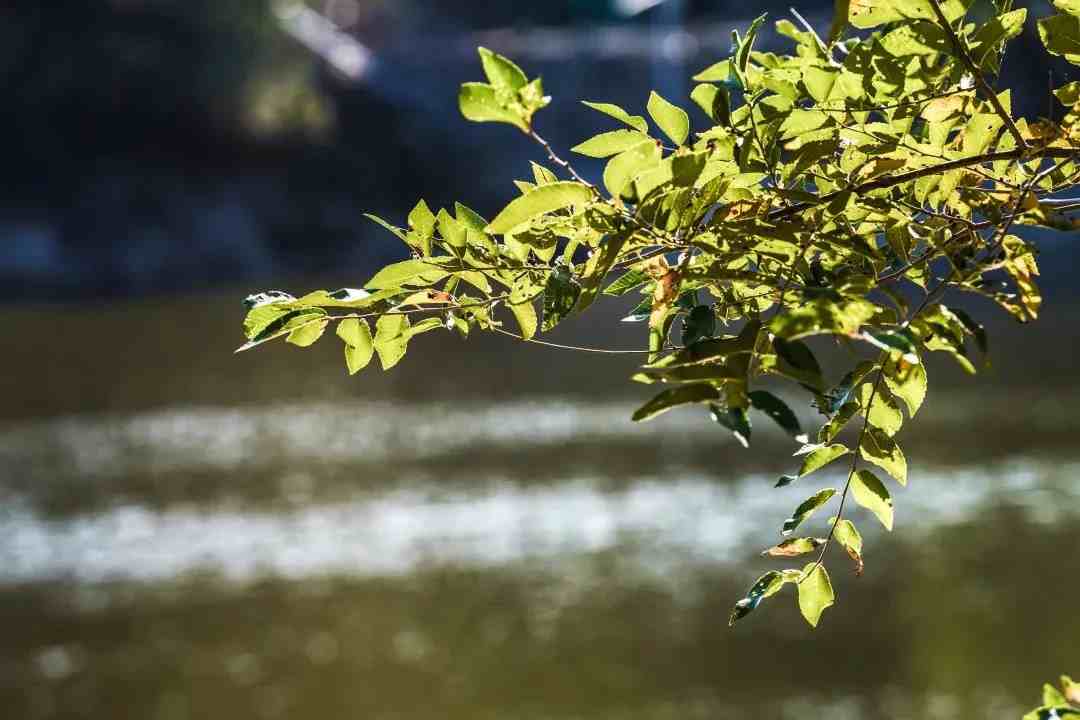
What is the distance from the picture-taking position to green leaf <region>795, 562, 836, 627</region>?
1.14 m

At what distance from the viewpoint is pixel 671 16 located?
129ft

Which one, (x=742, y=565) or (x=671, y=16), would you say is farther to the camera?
(x=671, y=16)

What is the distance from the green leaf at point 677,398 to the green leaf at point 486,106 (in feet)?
0.53

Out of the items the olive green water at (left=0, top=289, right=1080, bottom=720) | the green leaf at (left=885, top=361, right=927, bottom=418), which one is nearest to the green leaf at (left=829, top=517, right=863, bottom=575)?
the green leaf at (left=885, top=361, right=927, bottom=418)

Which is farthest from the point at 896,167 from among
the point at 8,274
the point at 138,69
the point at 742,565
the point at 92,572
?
the point at 138,69

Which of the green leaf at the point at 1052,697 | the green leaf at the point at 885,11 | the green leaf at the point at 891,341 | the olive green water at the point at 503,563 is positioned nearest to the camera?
the green leaf at the point at 891,341

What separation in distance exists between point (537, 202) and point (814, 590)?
0.40 metres

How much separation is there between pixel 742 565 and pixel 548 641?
1.73 m

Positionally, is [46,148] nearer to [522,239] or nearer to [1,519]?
[1,519]

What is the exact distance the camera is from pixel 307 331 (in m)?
1.12

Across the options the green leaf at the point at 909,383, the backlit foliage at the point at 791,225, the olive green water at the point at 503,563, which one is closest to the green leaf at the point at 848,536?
the backlit foliage at the point at 791,225

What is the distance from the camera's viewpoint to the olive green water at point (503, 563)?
9.27 meters

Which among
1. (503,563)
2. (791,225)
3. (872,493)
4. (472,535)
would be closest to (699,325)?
(791,225)

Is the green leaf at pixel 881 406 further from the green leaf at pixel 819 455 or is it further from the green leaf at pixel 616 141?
the green leaf at pixel 616 141
